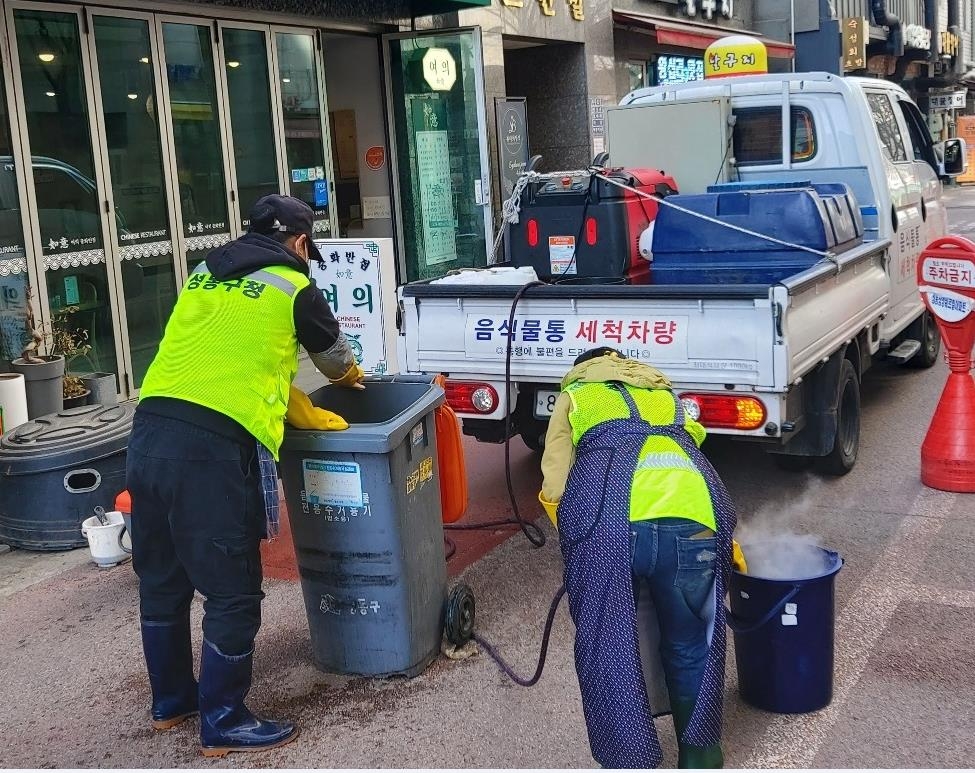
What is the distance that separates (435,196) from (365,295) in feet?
19.0

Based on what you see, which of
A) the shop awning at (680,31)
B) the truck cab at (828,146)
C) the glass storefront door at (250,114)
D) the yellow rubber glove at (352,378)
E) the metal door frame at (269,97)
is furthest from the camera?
the shop awning at (680,31)

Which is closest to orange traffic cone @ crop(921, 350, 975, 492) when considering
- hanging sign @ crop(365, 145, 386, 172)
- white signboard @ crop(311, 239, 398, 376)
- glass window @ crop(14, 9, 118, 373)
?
white signboard @ crop(311, 239, 398, 376)

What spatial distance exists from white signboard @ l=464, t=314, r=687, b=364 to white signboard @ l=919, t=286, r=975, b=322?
2.04 m

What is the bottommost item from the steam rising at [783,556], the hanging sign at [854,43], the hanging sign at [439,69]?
the steam rising at [783,556]

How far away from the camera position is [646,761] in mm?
3299

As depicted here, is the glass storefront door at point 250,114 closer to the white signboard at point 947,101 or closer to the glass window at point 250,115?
the glass window at point 250,115

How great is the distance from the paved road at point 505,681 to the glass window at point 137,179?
3.57 m

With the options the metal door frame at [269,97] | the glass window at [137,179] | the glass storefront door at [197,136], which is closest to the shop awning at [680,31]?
the metal door frame at [269,97]

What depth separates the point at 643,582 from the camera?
341 centimetres

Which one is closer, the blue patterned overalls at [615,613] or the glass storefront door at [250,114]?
the blue patterned overalls at [615,613]

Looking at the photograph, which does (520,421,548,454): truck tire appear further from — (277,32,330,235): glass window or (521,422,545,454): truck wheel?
(277,32,330,235): glass window

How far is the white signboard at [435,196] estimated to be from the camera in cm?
1254

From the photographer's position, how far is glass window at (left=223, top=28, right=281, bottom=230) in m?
10.2

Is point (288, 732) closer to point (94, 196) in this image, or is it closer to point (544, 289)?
point (544, 289)
